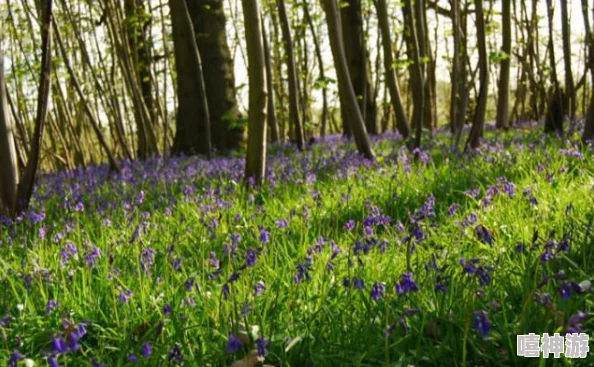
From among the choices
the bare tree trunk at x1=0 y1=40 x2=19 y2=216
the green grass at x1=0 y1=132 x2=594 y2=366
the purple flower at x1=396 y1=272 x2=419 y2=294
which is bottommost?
the green grass at x1=0 y1=132 x2=594 y2=366

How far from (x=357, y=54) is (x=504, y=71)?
309 cm

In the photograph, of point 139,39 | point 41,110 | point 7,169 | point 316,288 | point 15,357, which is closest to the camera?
point 15,357

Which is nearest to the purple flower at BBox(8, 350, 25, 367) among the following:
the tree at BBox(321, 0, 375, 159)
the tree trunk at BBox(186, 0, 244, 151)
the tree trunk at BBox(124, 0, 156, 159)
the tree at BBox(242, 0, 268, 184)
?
the tree at BBox(242, 0, 268, 184)

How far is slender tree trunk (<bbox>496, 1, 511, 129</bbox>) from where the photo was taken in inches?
363

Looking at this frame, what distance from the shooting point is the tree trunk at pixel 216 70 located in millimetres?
12344

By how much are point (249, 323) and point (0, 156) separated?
12.0ft

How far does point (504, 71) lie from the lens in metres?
11.1

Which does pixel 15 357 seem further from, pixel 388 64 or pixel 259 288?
pixel 388 64

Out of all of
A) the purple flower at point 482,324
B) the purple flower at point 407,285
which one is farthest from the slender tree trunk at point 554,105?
the purple flower at point 482,324

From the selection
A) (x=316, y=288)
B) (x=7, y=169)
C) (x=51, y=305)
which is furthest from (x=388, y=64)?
(x=51, y=305)

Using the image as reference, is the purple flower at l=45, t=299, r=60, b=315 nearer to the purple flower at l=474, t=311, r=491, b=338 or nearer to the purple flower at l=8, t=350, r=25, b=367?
the purple flower at l=8, t=350, r=25, b=367

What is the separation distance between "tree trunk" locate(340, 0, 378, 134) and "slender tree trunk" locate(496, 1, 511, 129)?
2532mm

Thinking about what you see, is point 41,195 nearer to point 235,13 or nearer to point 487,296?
point 487,296

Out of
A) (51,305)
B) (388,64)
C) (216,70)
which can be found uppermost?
(216,70)
